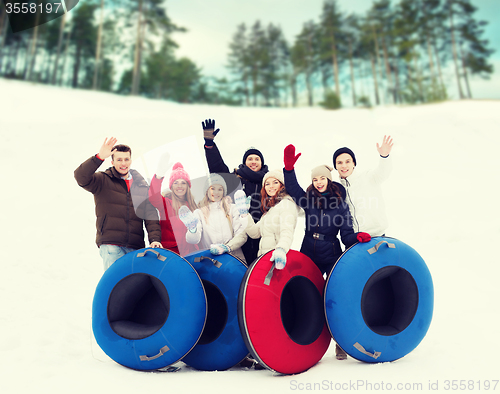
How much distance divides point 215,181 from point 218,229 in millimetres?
496

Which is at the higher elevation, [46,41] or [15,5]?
[46,41]

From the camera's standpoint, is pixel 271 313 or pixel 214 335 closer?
pixel 271 313

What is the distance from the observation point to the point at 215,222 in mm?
3461

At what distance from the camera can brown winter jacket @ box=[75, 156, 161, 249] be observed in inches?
128

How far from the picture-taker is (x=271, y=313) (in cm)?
263

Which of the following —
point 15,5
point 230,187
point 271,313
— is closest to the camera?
point 271,313

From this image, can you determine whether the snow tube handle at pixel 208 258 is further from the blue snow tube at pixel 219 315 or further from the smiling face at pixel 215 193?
the smiling face at pixel 215 193

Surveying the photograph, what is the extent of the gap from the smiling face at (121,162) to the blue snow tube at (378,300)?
86.4 inches

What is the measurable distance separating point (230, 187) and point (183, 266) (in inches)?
43.1

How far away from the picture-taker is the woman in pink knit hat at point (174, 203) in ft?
11.4

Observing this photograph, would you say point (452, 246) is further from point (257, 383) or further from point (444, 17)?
point (444, 17)

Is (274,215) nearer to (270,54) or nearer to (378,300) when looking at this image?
(378,300)

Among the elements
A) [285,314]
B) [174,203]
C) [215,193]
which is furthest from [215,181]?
[285,314]

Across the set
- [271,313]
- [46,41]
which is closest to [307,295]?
[271,313]
